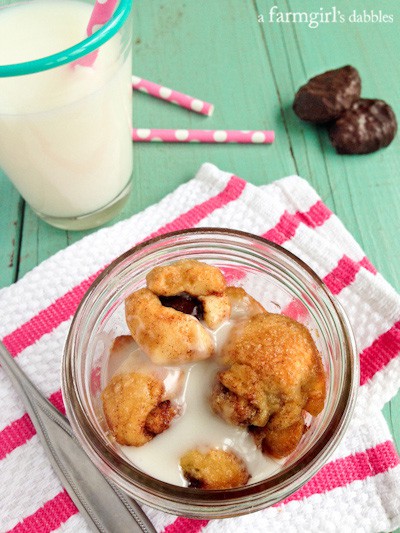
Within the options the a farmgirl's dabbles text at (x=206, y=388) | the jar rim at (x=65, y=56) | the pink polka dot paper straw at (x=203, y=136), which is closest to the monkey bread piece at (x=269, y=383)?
the a farmgirl's dabbles text at (x=206, y=388)

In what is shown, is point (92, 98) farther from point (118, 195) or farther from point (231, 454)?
point (231, 454)

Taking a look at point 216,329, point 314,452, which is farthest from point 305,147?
point 314,452

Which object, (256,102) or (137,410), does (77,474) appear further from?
(256,102)

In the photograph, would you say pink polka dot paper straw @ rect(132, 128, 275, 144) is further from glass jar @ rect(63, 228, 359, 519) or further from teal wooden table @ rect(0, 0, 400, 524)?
glass jar @ rect(63, 228, 359, 519)

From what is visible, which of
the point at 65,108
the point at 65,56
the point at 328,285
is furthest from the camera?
the point at 328,285

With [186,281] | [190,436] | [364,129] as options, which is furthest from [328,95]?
[190,436]

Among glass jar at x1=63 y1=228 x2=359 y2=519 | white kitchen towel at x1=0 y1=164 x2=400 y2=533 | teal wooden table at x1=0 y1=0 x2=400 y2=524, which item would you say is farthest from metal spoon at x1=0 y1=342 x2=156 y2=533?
teal wooden table at x1=0 y1=0 x2=400 y2=524

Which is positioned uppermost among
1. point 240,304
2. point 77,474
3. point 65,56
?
point 65,56

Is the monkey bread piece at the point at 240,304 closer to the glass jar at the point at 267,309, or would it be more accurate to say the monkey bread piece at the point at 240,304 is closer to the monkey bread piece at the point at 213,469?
the glass jar at the point at 267,309

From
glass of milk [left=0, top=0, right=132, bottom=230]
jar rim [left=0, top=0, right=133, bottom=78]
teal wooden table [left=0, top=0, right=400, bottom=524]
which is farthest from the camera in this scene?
teal wooden table [left=0, top=0, right=400, bottom=524]
